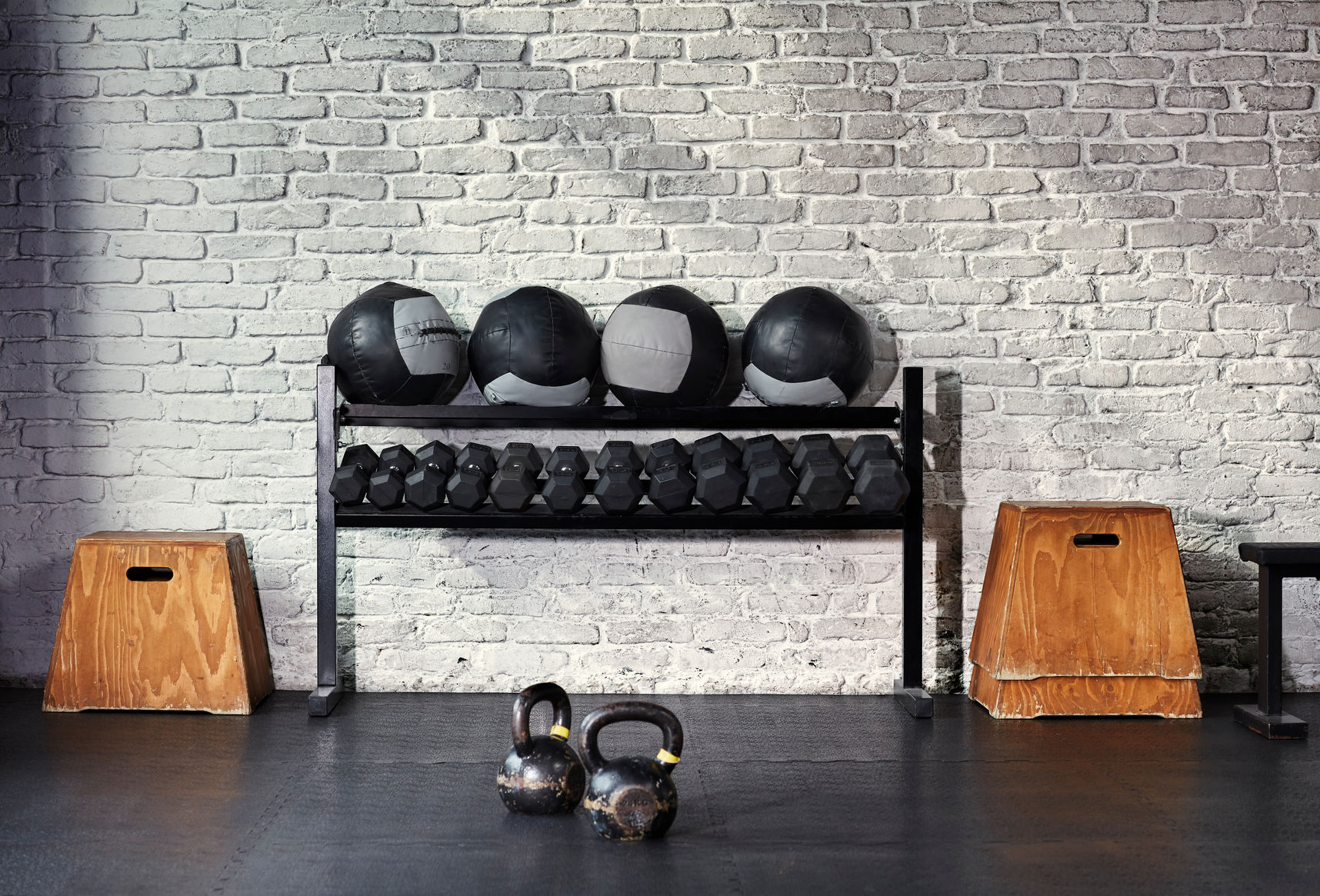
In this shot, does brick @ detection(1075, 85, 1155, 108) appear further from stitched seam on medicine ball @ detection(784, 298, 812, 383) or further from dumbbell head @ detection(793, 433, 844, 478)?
dumbbell head @ detection(793, 433, 844, 478)

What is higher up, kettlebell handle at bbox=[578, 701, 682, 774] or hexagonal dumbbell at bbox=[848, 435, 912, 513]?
hexagonal dumbbell at bbox=[848, 435, 912, 513]

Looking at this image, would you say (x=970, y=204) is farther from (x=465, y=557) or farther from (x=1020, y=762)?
(x=465, y=557)

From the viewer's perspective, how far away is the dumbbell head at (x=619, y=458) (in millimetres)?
2984

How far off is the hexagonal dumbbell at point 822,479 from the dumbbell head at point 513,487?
79 cm

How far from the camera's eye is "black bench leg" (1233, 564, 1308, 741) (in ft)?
9.34

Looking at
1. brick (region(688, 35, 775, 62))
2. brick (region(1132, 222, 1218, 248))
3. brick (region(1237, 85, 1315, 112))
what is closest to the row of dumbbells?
brick (region(1132, 222, 1218, 248))

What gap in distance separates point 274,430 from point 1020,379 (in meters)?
2.47

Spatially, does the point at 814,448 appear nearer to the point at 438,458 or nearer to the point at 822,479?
the point at 822,479

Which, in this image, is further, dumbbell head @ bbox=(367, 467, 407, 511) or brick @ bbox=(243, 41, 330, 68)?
brick @ bbox=(243, 41, 330, 68)

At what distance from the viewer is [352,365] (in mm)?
3010

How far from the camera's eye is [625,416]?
3033mm

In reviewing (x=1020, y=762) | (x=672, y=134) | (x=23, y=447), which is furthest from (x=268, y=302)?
(x=1020, y=762)

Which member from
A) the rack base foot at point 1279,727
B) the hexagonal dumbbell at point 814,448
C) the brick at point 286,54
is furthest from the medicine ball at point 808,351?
the brick at point 286,54

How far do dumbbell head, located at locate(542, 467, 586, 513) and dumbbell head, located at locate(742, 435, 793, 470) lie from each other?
490 mm
